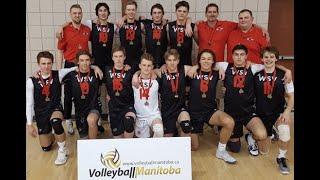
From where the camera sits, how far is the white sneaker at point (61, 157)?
459cm

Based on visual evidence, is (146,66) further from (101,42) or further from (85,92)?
(101,42)

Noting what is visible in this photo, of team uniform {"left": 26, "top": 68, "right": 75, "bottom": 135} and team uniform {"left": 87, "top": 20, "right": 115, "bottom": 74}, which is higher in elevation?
team uniform {"left": 87, "top": 20, "right": 115, "bottom": 74}

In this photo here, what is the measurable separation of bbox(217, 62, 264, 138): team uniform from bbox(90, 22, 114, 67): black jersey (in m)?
1.60

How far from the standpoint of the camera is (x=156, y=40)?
17.5 feet

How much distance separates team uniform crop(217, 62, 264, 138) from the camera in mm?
4762

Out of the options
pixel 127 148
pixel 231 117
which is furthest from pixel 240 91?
pixel 127 148

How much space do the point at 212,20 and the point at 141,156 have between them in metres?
2.27

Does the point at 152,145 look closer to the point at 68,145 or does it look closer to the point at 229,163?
the point at 229,163

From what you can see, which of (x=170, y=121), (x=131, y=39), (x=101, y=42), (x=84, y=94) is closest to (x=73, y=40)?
(x=101, y=42)

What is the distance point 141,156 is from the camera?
13.2 feet

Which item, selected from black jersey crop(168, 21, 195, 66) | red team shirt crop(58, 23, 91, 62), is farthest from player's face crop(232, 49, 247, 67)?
red team shirt crop(58, 23, 91, 62)

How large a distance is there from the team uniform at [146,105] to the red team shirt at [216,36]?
1046 millimetres

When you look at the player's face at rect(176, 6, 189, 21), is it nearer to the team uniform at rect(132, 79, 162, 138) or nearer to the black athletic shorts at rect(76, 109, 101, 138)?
the team uniform at rect(132, 79, 162, 138)

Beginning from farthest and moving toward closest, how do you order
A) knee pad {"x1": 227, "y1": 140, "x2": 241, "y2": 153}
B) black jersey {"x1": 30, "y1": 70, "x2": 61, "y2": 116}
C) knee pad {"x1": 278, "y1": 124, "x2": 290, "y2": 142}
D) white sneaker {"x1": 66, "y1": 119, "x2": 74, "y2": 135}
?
white sneaker {"x1": 66, "y1": 119, "x2": 74, "y2": 135}, knee pad {"x1": 227, "y1": 140, "x2": 241, "y2": 153}, black jersey {"x1": 30, "y1": 70, "x2": 61, "y2": 116}, knee pad {"x1": 278, "y1": 124, "x2": 290, "y2": 142}
